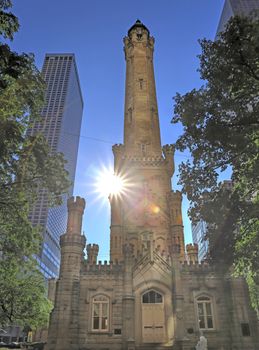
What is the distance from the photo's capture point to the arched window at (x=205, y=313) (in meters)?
23.0

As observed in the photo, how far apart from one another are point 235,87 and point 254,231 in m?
6.91

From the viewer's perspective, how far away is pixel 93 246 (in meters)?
31.0

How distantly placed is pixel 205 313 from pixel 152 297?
404 centimetres

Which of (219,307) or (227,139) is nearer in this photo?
(227,139)

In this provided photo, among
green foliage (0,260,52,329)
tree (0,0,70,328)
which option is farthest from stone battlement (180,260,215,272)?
tree (0,0,70,328)

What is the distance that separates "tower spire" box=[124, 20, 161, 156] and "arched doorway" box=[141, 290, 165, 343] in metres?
19.6

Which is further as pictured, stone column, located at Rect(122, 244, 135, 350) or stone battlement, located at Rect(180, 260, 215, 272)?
stone battlement, located at Rect(180, 260, 215, 272)

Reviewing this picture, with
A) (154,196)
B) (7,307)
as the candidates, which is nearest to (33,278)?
(7,307)

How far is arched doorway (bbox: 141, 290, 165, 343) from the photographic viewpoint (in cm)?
2273

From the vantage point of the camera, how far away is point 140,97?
4559cm

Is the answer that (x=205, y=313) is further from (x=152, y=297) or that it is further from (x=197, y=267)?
(x=152, y=297)

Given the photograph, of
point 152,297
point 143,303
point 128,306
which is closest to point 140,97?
point 152,297

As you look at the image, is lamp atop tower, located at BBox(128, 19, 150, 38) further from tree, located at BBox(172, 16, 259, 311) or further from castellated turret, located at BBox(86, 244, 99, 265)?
tree, located at BBox(172, 16, 259, 311)

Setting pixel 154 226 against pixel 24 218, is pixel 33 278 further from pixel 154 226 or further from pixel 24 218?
pixel 154 226
